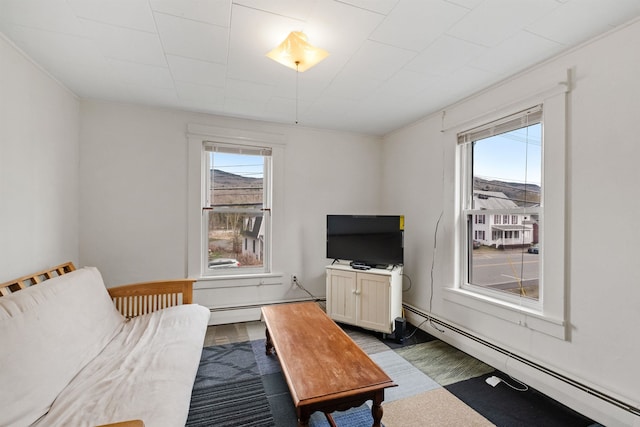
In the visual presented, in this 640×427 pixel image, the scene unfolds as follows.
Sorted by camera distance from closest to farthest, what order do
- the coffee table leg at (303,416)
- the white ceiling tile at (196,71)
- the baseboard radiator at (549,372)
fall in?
1. the coffee table leg at (303,416)
2. the baseboard radiator at (549,372)
3. the white ceiling tile at (196,71)

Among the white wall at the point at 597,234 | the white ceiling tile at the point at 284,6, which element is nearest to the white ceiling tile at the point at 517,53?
the white wall at the point at 597,234

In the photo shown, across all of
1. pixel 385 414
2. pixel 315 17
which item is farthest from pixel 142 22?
pixel 385 414

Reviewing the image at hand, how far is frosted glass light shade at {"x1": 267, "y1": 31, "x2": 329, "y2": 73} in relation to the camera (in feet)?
5.58

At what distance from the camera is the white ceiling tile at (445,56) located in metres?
1.87

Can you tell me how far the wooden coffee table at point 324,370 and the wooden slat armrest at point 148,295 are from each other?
0.96 metres

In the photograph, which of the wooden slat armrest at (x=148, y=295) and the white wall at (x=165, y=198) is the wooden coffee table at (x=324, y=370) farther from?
the white wall at (x=165, y=198)

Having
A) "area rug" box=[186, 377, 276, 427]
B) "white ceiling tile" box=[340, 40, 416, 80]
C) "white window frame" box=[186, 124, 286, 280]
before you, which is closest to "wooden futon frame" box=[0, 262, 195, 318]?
"white window frame" box=[186, 124, 286, 280]

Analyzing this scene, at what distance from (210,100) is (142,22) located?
1173 mm

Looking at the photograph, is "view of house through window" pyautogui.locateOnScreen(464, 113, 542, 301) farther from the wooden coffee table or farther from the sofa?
the sofa

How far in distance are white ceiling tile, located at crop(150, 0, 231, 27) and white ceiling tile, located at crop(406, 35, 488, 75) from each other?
129 cm

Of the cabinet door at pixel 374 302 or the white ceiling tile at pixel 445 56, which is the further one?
the cabinet door at pixel 374 302

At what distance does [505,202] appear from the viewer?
2.50 m

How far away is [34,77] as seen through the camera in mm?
2129

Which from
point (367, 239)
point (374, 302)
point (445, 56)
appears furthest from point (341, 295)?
point (445, 56)
